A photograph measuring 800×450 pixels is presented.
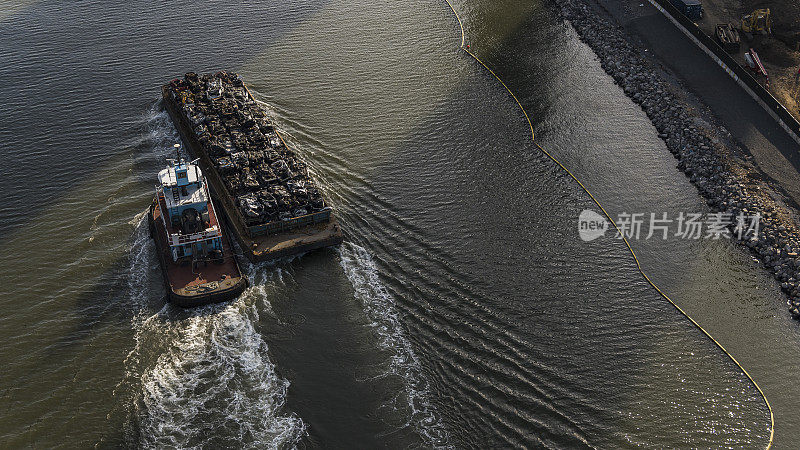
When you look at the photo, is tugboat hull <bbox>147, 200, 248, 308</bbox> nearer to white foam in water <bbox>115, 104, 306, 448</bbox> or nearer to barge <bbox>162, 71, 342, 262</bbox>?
white foam in water <bbox>115, 104, 306, 448</bbox>

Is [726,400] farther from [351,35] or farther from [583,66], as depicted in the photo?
[351,35]

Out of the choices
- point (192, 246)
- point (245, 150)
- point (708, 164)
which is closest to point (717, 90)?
point (708, 164)

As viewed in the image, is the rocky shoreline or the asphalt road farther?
the asphalt road

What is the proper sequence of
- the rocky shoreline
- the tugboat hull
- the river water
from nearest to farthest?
1. the river water
2. the tugboat hull
3. the rocky shoreline

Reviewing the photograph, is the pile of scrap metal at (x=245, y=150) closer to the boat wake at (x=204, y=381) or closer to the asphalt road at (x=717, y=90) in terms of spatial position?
the boat wake at (x=204, y=381)

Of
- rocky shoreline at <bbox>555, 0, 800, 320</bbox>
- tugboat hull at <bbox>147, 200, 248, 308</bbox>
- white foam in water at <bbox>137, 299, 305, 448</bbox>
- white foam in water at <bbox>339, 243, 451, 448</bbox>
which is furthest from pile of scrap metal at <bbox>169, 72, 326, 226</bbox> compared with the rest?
rocky shoreline at <bbox>555, 0, 800, 320</bbox>

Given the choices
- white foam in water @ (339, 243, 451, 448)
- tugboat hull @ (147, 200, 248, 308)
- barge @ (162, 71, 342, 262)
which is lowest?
white foam in water @ (339, 243, 451, 448)
